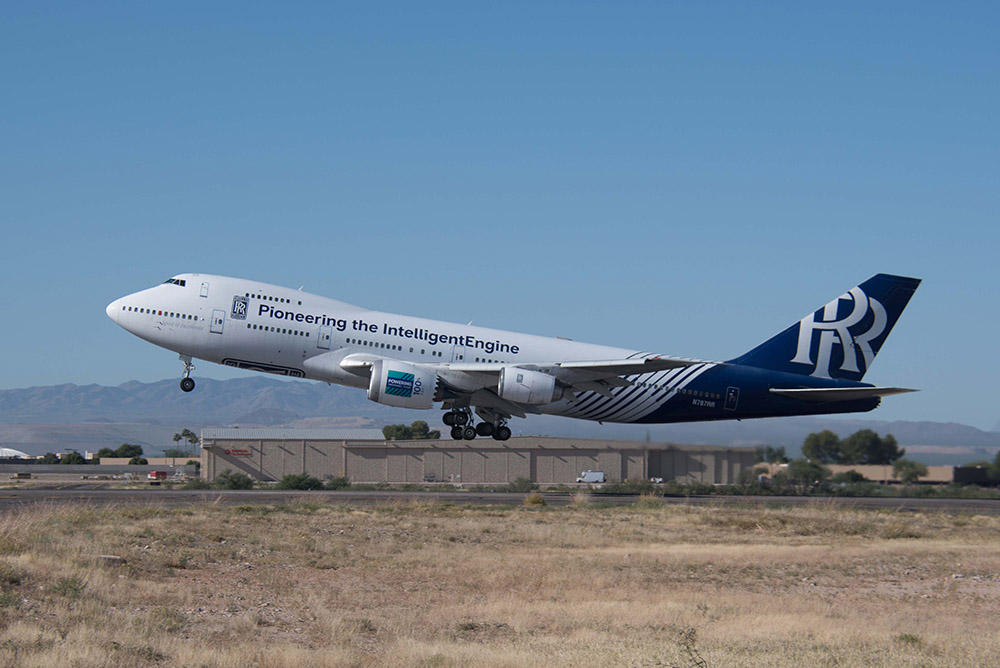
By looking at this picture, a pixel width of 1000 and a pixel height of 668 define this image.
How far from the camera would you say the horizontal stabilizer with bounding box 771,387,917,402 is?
42.6 metres

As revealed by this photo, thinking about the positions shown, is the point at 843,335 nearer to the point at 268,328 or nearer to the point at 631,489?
the point at 631,489

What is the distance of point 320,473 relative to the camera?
270ft

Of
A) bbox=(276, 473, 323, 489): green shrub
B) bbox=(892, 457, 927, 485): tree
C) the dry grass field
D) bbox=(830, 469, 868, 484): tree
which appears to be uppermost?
bbox=(892, 457, 927, 485): tree

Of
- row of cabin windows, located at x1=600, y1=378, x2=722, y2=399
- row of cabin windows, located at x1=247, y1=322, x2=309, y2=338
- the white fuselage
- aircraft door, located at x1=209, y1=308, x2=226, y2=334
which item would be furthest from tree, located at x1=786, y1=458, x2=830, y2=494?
aircraft door, located at x1=209, y1=308, x2=226, y2=334

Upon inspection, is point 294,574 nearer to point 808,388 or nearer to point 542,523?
point 542,523

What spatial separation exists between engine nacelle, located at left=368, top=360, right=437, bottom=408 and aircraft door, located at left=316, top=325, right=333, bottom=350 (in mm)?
2121

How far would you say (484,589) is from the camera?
83.6 ft

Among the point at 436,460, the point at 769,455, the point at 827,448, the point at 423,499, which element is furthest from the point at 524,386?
the point at 827,448

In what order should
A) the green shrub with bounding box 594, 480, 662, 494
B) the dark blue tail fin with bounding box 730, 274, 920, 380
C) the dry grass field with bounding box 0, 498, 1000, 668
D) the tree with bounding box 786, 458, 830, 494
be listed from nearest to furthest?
the dry grass field with bounding box 0, 498, 1000, 668
the dark blue tail fin with bounding box 730, 274, 920, 380
the green shrub with bounding box 594, 480, 662, 494
the tree with bounding box 786, 458, 830, 494

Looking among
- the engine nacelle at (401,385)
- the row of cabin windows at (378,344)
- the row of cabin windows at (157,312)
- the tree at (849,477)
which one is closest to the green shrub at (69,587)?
the engine nacelle at (401,385)

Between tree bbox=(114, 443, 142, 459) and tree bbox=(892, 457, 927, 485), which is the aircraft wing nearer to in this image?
tree bbox=(892, 457, 927, 485)

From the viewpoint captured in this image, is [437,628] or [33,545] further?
[33,545]

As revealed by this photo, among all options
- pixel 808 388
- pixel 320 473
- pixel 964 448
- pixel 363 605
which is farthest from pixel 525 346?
pixel 320 473

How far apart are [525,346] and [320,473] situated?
1793 inches
